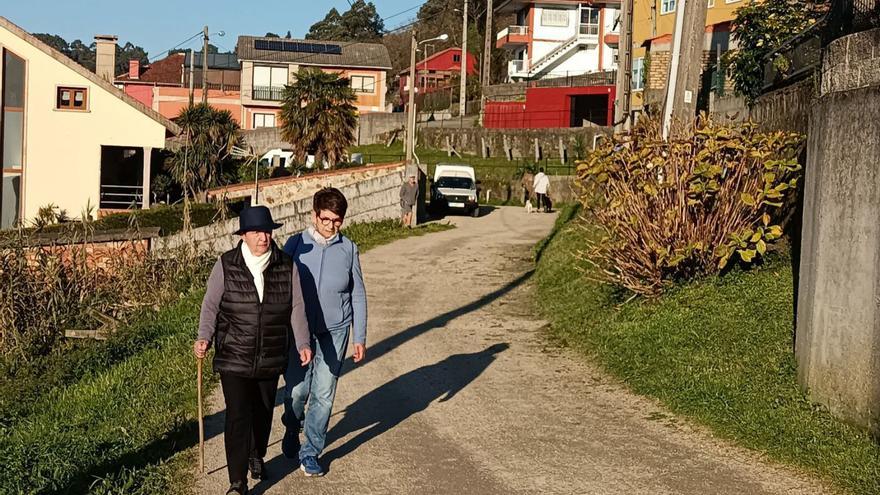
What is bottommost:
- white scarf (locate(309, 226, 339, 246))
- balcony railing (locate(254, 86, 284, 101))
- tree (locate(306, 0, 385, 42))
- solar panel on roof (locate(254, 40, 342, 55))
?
white scarf (locate(309, 226, 339, 246))

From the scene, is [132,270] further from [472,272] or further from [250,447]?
[250,447]

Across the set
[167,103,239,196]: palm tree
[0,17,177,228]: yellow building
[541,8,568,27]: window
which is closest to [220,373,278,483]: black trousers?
[0,17,177,228]: yellow building

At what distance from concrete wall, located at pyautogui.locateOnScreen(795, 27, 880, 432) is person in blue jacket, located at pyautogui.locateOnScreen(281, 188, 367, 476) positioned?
380 centimetres

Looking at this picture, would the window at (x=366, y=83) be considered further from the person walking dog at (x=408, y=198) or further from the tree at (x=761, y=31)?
the tree at (x=761, y=31)

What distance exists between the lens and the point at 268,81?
72.4 m

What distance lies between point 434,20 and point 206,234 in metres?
78.8

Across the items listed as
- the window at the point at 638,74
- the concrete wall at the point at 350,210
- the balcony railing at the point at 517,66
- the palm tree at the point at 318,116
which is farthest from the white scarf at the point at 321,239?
the balcony railing at the point at 517,66

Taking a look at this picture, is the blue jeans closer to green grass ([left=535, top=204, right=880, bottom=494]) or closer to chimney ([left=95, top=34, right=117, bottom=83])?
green grass ([left=535, top=204, right=880, bottom=494])

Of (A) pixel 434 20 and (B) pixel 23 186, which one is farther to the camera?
(A) pixel 434 20

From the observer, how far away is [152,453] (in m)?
8.18

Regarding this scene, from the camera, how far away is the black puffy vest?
7.15 metres

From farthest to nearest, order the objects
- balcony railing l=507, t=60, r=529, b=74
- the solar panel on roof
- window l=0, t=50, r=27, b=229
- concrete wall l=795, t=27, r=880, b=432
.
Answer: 1. the solar panel on roof
2. balcony railing l=507, t=60, r=529, b=74
3. window l=0, t=50, r=27, b=229
4. concrete wall l=795, t=27, r=880, b=432

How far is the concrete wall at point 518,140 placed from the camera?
47.8 meters

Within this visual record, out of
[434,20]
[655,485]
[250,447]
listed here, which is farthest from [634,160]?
[434,20]
